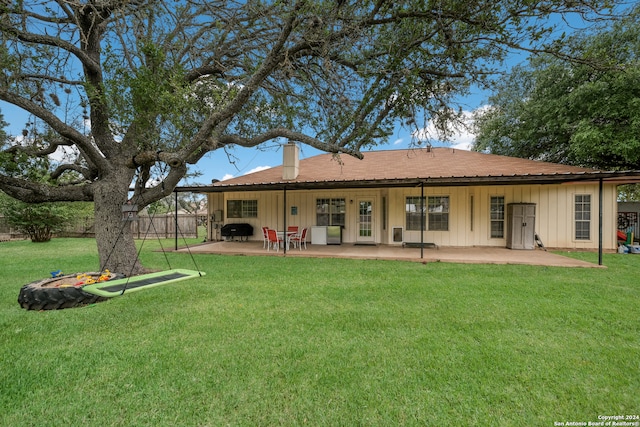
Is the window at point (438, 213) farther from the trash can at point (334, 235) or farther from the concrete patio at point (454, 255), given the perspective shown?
the trash can at point (334, 235)

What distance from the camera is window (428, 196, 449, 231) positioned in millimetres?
11164

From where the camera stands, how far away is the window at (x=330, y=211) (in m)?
12.3

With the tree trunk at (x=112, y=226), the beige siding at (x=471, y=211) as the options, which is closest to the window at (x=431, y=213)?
the beige siding at (x=471, y=211)

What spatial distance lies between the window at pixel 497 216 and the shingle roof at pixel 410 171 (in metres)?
1.16

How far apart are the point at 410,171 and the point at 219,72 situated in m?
7.54

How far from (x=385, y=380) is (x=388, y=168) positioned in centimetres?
1058

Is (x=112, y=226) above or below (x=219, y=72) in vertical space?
below

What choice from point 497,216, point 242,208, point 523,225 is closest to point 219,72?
point 242,208

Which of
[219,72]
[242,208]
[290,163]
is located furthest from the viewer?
[242,208]

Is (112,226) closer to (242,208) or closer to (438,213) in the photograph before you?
(242,208)

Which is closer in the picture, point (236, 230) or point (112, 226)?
point (112, 226)

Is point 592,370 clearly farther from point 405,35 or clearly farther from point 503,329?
point 405,35

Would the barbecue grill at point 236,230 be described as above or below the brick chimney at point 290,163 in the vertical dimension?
below

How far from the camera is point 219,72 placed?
23.4 ft
